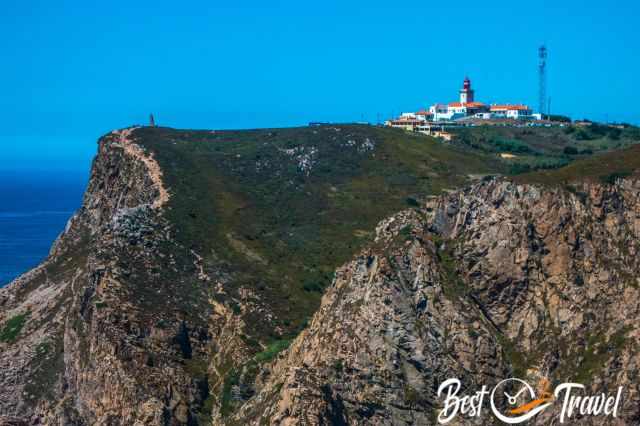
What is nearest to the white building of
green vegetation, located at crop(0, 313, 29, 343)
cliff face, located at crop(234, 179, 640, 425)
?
green vegetation, located at crop(0, 313, 29, 343)

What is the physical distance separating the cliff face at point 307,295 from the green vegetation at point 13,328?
0.24 m

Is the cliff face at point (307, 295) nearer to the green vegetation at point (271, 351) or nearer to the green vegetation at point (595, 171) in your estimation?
the green vegetation at point (271, 351)

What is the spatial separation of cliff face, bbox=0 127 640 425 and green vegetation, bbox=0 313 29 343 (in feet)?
0.80

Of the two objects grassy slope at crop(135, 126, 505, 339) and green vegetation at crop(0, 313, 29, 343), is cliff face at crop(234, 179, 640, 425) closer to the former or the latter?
grassy slope at crop(135, 126, 505, 339)

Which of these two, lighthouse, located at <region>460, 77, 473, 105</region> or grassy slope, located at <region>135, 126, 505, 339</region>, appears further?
lighthouse, located at <region>460, 77, 473, 105</region>

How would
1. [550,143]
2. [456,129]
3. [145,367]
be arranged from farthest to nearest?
[456,129] < [550,143] < [145,367]

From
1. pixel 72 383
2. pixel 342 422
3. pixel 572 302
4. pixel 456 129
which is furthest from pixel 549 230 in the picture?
pixel 456 129

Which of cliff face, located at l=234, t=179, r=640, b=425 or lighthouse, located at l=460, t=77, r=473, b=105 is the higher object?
lighthouse, located at l=460, t=77, r=473, b=105

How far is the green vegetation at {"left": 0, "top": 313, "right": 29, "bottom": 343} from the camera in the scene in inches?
3605

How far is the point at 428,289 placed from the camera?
204ft

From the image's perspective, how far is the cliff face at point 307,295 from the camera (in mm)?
60125

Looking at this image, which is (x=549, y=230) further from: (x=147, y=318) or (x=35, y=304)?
(x=35, y=304)

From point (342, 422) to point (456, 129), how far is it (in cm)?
8650

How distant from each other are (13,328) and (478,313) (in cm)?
4335
